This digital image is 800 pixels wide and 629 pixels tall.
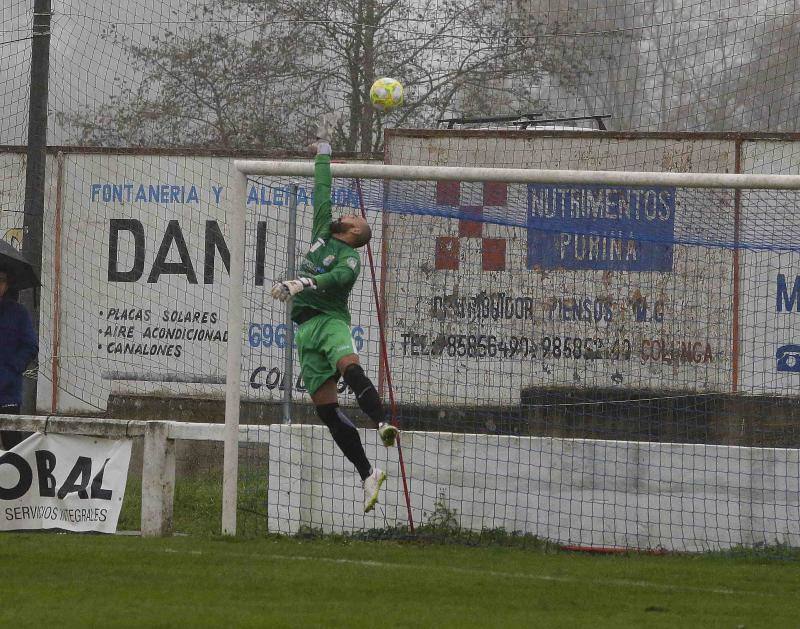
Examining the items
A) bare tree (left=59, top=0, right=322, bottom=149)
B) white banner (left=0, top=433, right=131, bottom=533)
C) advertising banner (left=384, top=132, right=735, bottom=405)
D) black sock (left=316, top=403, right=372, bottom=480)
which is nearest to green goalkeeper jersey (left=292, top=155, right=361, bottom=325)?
black sock (left=316, top=403, right=372, bottom=480)

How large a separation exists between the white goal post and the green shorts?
0.63 m

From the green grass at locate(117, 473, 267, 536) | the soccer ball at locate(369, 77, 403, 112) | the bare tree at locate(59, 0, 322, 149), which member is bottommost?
the green grass at locate(117, 473, 267, 536)

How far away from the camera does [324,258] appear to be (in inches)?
345

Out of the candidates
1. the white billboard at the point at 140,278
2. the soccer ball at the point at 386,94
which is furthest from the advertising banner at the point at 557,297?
the white billboard at the point at 140,278

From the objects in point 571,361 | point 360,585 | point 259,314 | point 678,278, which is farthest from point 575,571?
point 259,314

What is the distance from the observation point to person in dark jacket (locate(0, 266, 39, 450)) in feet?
32.1

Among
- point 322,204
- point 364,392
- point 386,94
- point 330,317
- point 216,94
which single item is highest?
point 216,94

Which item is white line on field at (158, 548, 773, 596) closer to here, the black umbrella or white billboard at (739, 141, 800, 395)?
the black umbrella

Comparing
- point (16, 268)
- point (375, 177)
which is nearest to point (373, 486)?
point (375, 177)

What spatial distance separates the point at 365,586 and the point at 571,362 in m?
4.84

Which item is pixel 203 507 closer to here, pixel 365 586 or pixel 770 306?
pixel 365 586

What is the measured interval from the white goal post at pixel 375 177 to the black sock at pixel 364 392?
1.09 m

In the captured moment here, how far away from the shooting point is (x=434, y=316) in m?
11.3

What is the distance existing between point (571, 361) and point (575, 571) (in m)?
3.69
